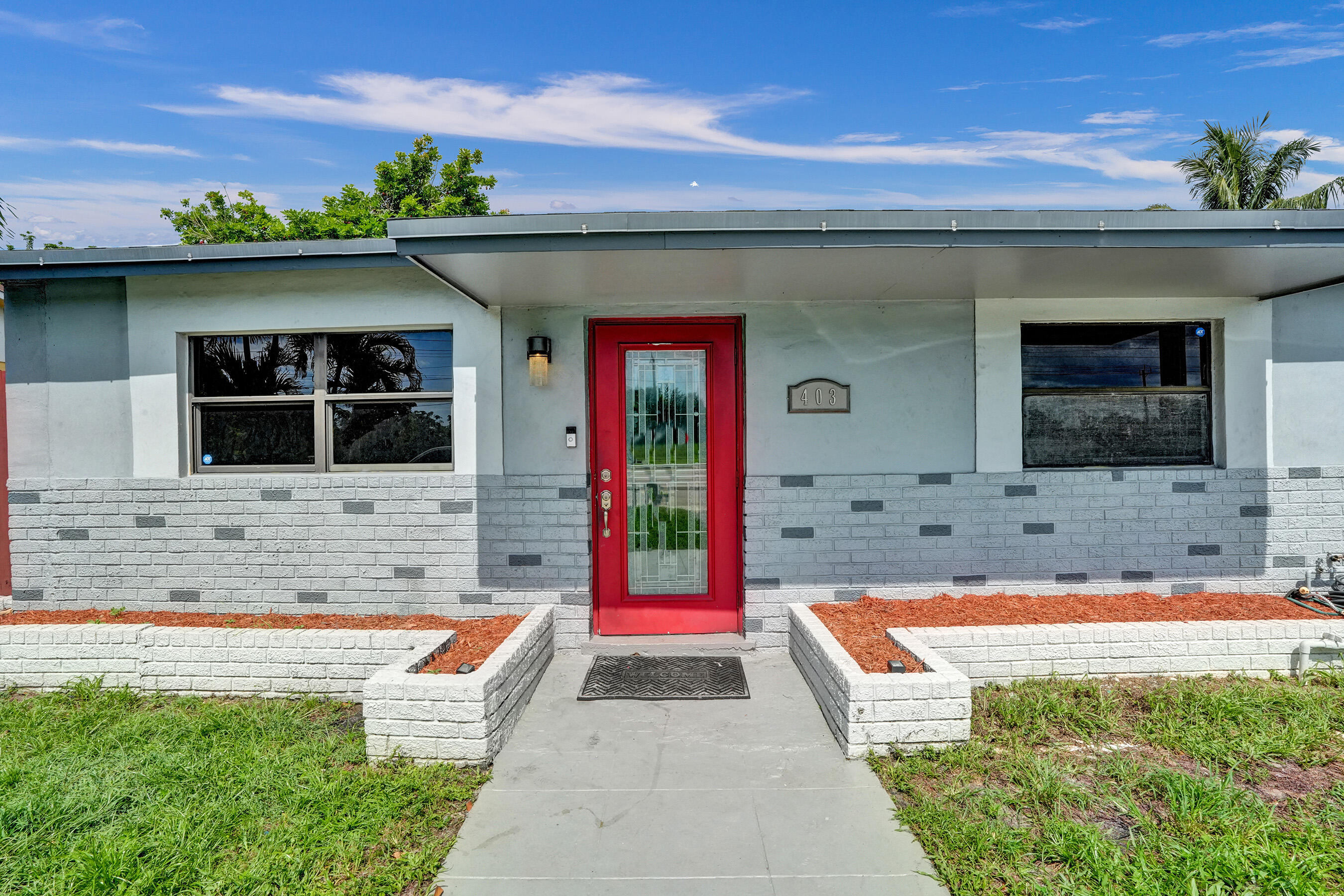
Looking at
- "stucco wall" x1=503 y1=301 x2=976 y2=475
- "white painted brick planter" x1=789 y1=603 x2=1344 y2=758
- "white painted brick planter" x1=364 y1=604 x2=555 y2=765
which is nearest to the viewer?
"white painted brick planter" x1=364 y1=604 x2=555 y2=765

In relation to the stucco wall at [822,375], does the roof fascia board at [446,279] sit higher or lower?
higher

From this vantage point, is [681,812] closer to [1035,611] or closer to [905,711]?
[905,711]

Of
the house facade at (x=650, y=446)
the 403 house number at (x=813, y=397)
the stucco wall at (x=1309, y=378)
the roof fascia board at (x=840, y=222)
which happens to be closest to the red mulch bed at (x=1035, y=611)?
the house facade at (x=650, y=446)

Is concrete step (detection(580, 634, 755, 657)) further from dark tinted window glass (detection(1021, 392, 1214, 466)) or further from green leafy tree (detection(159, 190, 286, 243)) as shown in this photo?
green leafy tree (detection(159, 190, 286, 243))

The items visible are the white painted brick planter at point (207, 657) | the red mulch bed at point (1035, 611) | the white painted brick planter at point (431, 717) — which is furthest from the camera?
the red mulch bed at point (1035, 611)

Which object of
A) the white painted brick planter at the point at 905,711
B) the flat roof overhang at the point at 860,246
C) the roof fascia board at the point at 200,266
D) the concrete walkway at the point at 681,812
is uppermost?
the roof fascia board at the point at 200,266

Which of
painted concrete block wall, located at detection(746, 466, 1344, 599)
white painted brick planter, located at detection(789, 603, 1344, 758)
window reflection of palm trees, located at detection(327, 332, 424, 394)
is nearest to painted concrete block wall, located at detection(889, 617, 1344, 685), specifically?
white painted brick planter, located at detection(789, 603, 1344, 758)

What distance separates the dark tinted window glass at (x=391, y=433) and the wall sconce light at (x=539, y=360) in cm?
74

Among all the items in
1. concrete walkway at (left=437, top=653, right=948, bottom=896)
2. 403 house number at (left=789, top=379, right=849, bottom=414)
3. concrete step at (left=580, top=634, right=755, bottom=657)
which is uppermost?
403 house number at (left=789, top=379, right=849, bottom=414)

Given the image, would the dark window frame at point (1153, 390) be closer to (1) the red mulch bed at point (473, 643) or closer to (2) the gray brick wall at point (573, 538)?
(2) the gray brick wall at point (573, 538)

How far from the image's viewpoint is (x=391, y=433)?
16.1 feet

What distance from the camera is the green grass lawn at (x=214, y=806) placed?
7.23ft

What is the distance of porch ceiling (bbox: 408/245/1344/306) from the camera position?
3484 mm

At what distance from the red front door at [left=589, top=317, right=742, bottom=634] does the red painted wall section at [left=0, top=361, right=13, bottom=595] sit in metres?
4.87
